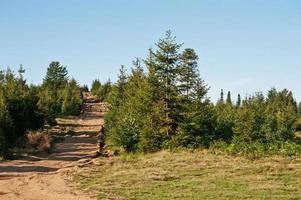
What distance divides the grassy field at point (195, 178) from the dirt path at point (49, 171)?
0.91 m

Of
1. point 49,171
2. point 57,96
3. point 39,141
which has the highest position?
point 57,96

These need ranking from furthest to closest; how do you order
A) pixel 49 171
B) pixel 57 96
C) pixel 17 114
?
1. pixel 57 96
2. pixel 17 114
3. pixel 49 171

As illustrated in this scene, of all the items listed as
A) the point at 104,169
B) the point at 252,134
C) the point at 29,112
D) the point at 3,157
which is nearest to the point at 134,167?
the point at 104,169

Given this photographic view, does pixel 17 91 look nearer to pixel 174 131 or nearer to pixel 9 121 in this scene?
pixel 9 121

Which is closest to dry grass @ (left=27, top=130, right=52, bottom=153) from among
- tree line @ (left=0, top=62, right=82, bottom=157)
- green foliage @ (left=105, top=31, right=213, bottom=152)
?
tree line @ (left=0, top=62, right=82, bottom=157)

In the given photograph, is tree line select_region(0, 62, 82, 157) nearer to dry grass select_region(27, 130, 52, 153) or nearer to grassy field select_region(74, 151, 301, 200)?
dry grass select_region(27, 130, 52, 153)

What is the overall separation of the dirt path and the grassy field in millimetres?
912

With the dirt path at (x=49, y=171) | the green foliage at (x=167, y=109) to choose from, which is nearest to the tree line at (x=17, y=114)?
the dirt path at (x=49, y=171)

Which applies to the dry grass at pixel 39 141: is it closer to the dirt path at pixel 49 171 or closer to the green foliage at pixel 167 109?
the dirt path at pixel 49 171

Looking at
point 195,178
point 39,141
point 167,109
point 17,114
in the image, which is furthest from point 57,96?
point 195,178

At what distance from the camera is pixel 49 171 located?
22859mm

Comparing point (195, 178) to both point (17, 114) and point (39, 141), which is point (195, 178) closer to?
point (39, 141)

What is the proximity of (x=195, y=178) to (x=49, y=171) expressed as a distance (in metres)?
8.25

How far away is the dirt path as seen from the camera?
1623cm
